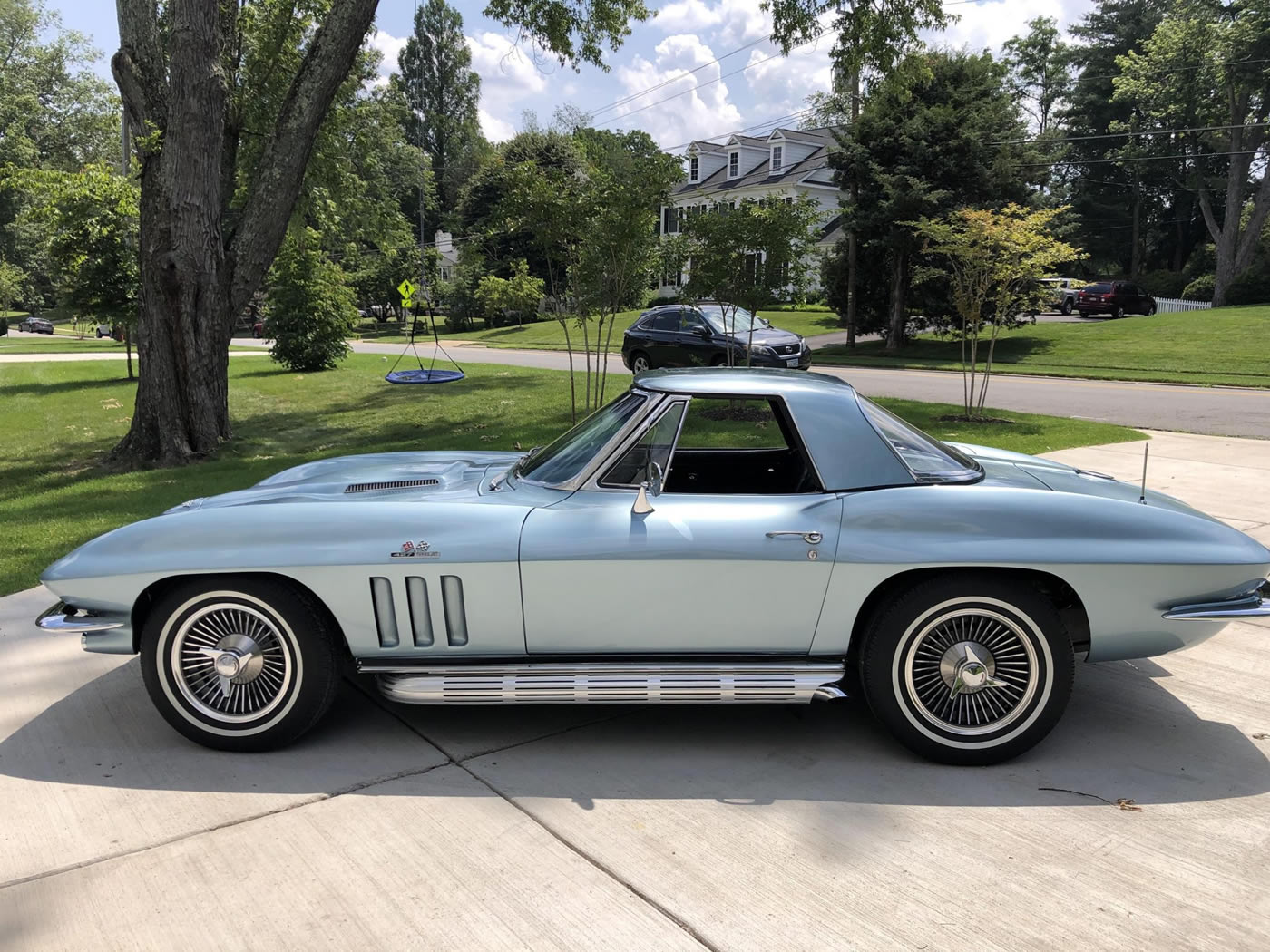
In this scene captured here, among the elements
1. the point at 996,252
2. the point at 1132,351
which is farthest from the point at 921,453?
the point at 1132,351

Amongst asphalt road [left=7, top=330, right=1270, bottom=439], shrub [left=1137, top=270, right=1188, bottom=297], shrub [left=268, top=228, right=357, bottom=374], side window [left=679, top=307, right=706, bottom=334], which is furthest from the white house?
side window [left=679, top=307, right=706, bottom=334]

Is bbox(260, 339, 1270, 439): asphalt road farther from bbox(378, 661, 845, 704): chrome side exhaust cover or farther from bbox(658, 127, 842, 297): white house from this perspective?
bbox(658, 127, 842, 297): white house

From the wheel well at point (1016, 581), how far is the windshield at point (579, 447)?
119 cm

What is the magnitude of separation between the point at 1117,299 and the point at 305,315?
30521 millimetres

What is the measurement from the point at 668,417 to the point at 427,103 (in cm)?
7886

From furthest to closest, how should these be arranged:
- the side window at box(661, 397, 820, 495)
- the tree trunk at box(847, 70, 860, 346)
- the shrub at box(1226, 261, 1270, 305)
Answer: the shrub at box(1226, 261, 1270, 305)
the tree trunk at box(847, 70, 860, 346)
the side window at box(661, 397, 820, 495)

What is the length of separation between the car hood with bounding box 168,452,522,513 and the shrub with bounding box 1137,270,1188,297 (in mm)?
47340

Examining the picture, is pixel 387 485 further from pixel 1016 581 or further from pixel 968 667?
pixel 1016 581

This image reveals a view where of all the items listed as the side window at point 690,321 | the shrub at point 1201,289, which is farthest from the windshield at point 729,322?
the shrub at point 1201,289

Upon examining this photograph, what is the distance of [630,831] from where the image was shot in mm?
2842

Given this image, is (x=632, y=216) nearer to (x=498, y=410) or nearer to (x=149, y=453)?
(x=498, y=410)

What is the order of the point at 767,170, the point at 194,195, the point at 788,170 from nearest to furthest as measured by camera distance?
the point at 194,195, the point at 788,170, the point at 767,170

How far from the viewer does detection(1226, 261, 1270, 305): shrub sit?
33656mm

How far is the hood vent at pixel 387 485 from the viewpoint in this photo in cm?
370
